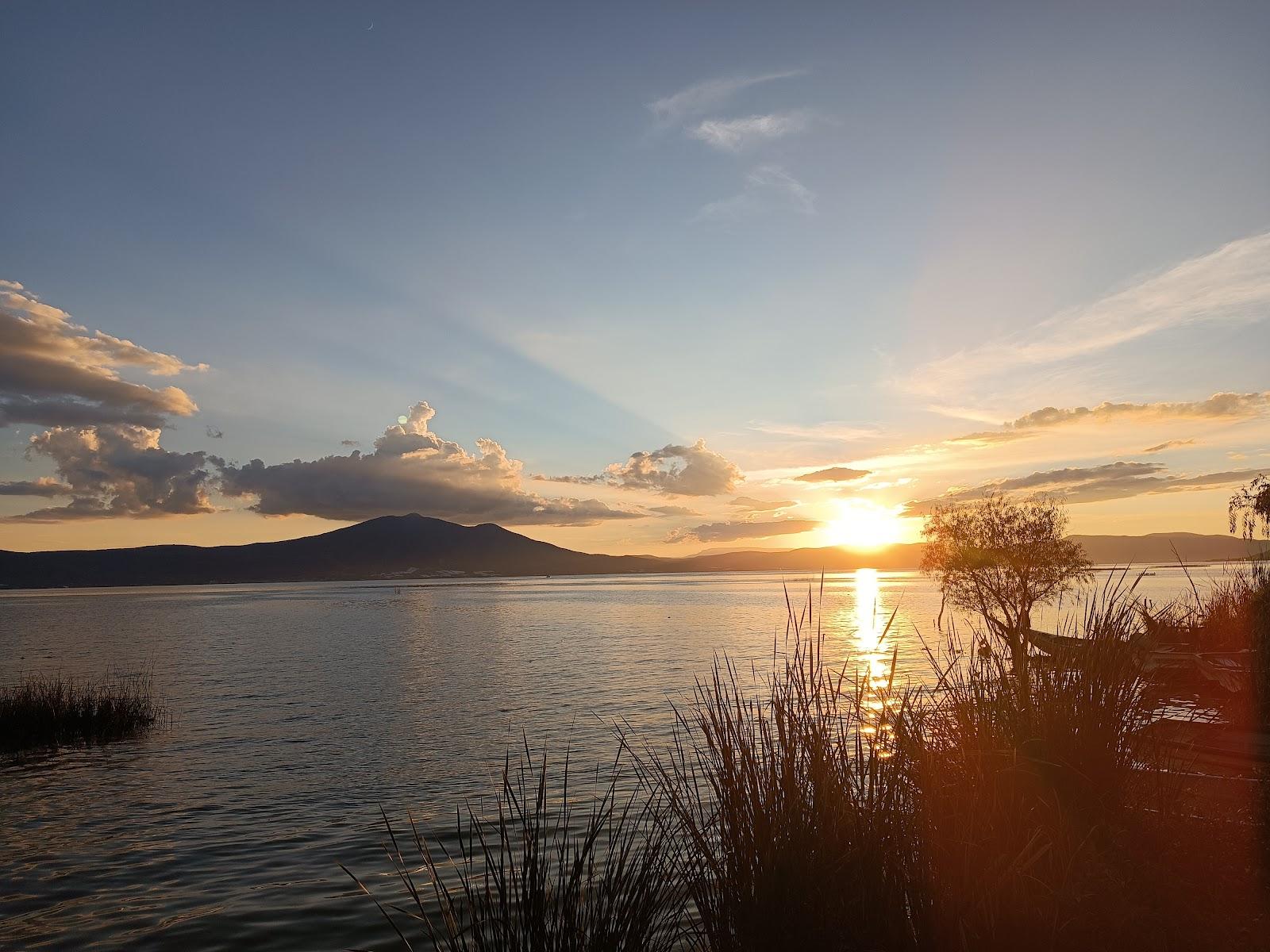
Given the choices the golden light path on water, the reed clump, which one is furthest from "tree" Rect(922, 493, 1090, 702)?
the reed clump

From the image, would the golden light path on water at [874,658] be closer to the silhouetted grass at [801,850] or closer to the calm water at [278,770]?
the silhouetted grass at [801,850]

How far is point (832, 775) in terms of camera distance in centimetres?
624

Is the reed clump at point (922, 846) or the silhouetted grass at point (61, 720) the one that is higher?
the reed clump at point (922, 846)

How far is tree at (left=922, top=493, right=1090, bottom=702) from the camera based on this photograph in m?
36.7

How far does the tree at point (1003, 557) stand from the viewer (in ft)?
120

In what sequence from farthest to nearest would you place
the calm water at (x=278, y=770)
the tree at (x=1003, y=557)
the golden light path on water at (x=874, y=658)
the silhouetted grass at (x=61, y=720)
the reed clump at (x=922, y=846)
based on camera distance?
1. the tree at (x=1003, y=557)
2. the silhouetted grass at (x=61, y=720)
3. the calm water at (x=278, y=770)
4. the golden light path on water at (x=874, y=658)
5. the reed clump at (x=922, y=846)

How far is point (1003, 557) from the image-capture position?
3741 cm

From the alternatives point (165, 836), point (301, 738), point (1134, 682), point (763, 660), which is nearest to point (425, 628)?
point (763, 660)

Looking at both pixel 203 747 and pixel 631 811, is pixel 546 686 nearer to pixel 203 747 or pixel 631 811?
pixel 203 747

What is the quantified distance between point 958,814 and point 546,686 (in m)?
29.3

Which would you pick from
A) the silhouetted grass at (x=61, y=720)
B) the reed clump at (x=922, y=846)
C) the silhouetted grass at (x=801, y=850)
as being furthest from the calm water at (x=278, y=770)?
the silhouetted grass at (x=801, y=850)

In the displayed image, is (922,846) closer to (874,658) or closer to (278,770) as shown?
(278,770)

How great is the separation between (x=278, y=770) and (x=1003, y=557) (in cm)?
3218

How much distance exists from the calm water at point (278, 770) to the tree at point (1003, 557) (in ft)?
17.3
